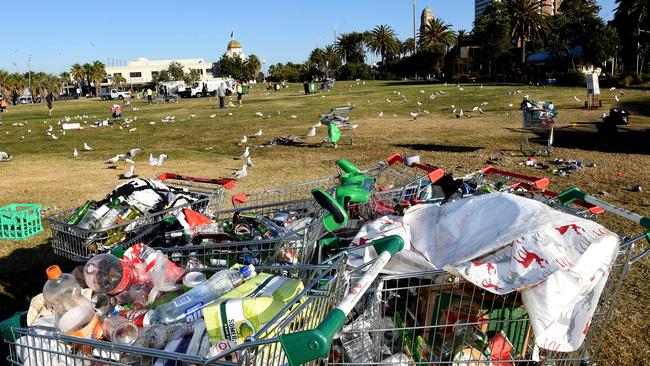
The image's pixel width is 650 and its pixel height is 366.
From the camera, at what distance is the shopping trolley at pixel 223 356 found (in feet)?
6.41

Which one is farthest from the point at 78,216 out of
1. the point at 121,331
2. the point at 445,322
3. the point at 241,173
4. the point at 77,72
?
the point at 77,72

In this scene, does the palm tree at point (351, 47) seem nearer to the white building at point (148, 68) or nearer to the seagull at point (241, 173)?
the white building at point (148, 68)

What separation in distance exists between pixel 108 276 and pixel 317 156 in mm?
9354

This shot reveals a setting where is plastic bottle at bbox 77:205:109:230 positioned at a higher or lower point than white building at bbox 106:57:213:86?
lower

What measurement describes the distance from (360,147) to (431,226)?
10618 mm

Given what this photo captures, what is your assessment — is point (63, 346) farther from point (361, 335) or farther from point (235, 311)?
point (361, 335)

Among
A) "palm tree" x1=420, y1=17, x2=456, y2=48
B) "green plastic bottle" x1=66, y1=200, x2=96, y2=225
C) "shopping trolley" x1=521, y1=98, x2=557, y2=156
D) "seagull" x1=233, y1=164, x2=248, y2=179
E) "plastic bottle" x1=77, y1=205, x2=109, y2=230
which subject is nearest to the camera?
"plastic bottle" x1=77, y1=205, x2=109, y2=230

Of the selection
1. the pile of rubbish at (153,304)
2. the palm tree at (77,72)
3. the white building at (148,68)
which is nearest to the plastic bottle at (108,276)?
the pile of rubbish at (153,304)

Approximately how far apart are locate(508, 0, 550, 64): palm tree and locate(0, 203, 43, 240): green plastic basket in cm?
5796

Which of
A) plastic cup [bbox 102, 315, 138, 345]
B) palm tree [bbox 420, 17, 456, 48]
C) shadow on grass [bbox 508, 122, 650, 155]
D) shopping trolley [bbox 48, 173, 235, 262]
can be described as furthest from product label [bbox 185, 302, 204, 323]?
palm tree [bbox 420, 17, 456, 48]

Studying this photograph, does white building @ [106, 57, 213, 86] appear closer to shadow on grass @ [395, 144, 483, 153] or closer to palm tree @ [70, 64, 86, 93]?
palm tree @ [70, 64, 86, 93]

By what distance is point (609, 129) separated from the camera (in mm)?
12711

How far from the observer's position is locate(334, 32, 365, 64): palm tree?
99.6 m

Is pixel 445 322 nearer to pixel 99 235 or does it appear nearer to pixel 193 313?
pixel 193 313
